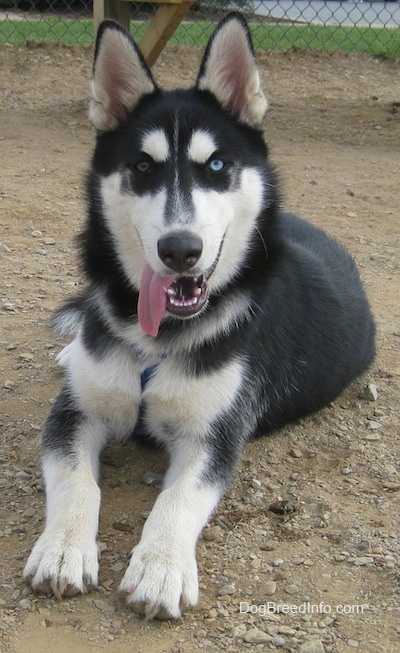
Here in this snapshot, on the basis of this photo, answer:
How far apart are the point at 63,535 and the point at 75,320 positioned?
5.79ft

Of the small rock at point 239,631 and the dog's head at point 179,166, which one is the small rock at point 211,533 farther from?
the dog's head at point 179,166

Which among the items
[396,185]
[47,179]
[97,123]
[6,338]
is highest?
[97,123]

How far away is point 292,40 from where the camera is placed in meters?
12.4

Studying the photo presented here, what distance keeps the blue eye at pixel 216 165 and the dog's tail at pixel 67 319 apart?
4.63 ft

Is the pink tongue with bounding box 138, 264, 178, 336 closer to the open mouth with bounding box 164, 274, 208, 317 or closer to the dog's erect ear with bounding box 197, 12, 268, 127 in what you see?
the open mouth with bounding box 164, 274, 208, 317

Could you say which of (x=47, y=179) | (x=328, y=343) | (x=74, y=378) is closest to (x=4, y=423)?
(x=74, y=378)

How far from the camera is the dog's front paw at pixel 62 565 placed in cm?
247

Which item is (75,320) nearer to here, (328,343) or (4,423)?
(4,423)

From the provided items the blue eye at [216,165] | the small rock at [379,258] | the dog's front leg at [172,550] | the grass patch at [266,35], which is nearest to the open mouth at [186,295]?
the blue eye at [216,165]

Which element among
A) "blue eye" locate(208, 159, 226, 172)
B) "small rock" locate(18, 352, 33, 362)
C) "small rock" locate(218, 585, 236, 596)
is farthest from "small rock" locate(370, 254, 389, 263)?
"small rock" locate(218, 585, 236, 596)

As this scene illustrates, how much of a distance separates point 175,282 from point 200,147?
0.49 meters

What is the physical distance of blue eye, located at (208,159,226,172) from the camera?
2975 millimetres

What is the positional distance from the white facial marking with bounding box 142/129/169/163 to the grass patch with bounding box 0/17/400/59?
8.02 m

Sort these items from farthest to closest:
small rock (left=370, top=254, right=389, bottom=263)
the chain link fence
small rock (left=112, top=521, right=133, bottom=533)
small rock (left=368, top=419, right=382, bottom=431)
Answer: the chain link fence → small rock (left=370, top=254, right=389, bottom=263) → small rock (left=368, top=419, right=382, bottom=431) → small rock (left=112, top=521, right=133, bottom=533)
